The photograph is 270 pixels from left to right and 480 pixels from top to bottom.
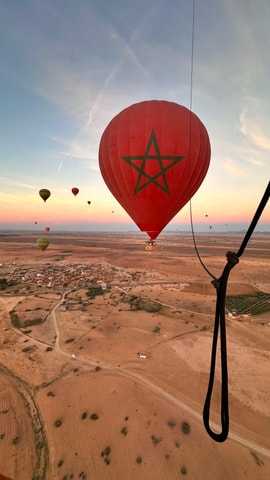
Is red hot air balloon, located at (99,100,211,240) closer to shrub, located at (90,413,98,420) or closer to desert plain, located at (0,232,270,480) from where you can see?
Result: desert plain, located at (0,232,270,480)

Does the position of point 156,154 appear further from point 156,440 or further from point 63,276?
point 63,276

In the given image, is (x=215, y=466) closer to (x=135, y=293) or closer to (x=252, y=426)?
(x=252, y=426)

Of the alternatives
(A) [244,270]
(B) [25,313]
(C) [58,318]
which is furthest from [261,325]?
(A) [244,270]

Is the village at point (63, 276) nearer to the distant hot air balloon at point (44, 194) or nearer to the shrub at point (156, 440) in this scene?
the distant hot air balloon at point (44, 194)

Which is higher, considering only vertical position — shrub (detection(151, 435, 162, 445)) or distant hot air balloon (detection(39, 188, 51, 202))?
distant hot air balloon (detection(39, 188, 51, 202))

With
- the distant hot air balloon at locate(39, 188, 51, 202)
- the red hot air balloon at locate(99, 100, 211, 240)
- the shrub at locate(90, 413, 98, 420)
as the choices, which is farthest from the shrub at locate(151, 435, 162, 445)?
the distant hot air balloon at locate(39, 188, 51, 202)

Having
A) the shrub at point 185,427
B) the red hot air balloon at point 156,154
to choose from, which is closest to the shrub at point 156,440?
the shrub at point 185,427

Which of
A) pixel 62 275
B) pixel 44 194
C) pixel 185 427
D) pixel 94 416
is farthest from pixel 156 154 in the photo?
pixel 62 275
